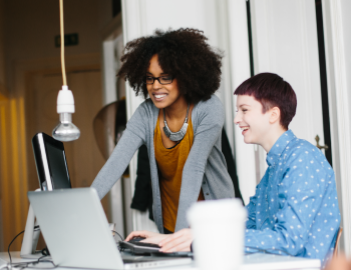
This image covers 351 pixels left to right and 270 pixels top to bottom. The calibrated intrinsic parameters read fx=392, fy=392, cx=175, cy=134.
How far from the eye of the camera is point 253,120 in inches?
54.3

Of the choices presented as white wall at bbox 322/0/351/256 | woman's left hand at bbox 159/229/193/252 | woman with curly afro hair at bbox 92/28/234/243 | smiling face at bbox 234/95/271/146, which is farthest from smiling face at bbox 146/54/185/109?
white wall at bbox 322/0/351/256

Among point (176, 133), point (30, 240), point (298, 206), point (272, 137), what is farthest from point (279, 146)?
point (30, 240)

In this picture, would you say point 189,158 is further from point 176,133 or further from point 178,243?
point 178,243

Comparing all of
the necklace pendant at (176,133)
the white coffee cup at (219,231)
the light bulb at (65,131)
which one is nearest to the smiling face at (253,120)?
the necklace pendant at (176,133)

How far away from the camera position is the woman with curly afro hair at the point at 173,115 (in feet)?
5.74

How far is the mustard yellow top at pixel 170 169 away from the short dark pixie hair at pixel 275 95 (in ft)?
1.62

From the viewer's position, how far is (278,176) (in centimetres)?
124

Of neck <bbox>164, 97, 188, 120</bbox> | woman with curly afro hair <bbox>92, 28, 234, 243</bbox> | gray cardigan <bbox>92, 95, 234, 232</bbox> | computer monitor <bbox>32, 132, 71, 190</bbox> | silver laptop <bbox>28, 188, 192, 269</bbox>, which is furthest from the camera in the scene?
neck <bbox>164, 97, 188, 120</bbox>

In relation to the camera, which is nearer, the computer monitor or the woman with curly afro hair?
the computer monitor

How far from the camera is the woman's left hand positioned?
1014 millimetres

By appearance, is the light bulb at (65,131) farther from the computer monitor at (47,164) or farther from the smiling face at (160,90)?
the smiling face at (160,90)

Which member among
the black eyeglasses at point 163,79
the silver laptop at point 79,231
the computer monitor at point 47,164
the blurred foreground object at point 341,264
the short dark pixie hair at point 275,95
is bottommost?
the silver laptop at point 79,231

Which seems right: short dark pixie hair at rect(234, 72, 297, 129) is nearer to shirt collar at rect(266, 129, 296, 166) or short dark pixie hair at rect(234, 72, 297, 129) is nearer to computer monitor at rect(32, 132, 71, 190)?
shirt collar at rect(266, 129, 296, 166)

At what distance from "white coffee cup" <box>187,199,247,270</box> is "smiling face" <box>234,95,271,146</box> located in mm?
962
